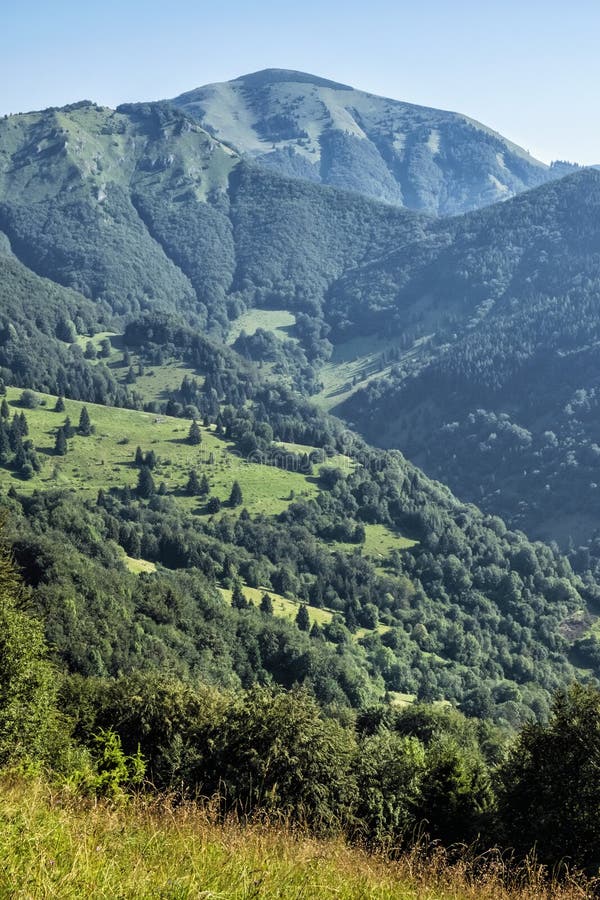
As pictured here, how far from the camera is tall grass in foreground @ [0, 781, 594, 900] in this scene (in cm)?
827

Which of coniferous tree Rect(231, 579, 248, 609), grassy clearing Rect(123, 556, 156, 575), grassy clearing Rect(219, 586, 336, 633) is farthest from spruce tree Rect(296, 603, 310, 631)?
grassy clearing Rect(123, 556, 156, 575)

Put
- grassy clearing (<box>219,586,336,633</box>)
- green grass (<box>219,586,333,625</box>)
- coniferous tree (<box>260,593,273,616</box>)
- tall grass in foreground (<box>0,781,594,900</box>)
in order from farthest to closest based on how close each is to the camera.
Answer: green grass (<box>219,586,333,625</box>) → grassy clearing (<box>219,586,336,633</box>) → coniferous tree (<box>260,593,273,616</box>) → tall grass in foreground (<box>0,781,594,900</box>)

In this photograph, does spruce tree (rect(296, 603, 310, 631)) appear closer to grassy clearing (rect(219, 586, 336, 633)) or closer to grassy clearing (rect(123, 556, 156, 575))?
grassy clearing (rect(219, 586, 336, 633))

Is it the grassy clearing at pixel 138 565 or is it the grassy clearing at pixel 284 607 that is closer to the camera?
the grassy clearing at pixel 138 565

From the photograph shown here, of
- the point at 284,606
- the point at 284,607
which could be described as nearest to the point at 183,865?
the point at 284,607

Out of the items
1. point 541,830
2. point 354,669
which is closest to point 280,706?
point 541,830

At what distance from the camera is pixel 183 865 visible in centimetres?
929

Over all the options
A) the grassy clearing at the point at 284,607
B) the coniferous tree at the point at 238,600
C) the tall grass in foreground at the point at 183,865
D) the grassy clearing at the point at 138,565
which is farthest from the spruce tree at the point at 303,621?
the tall grass in foreground at the point at 183,865

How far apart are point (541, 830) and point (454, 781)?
9.01 m

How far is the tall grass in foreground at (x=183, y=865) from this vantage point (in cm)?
827

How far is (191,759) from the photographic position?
37.0 meters

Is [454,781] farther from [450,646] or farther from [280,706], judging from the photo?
[450,646]

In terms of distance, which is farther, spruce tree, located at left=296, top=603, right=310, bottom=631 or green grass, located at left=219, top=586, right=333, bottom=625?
green grass, located at left=219, top=586, right=333, bottom=625

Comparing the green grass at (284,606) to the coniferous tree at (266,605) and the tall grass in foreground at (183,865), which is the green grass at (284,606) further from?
the tall grass in foreground at (183,865)
